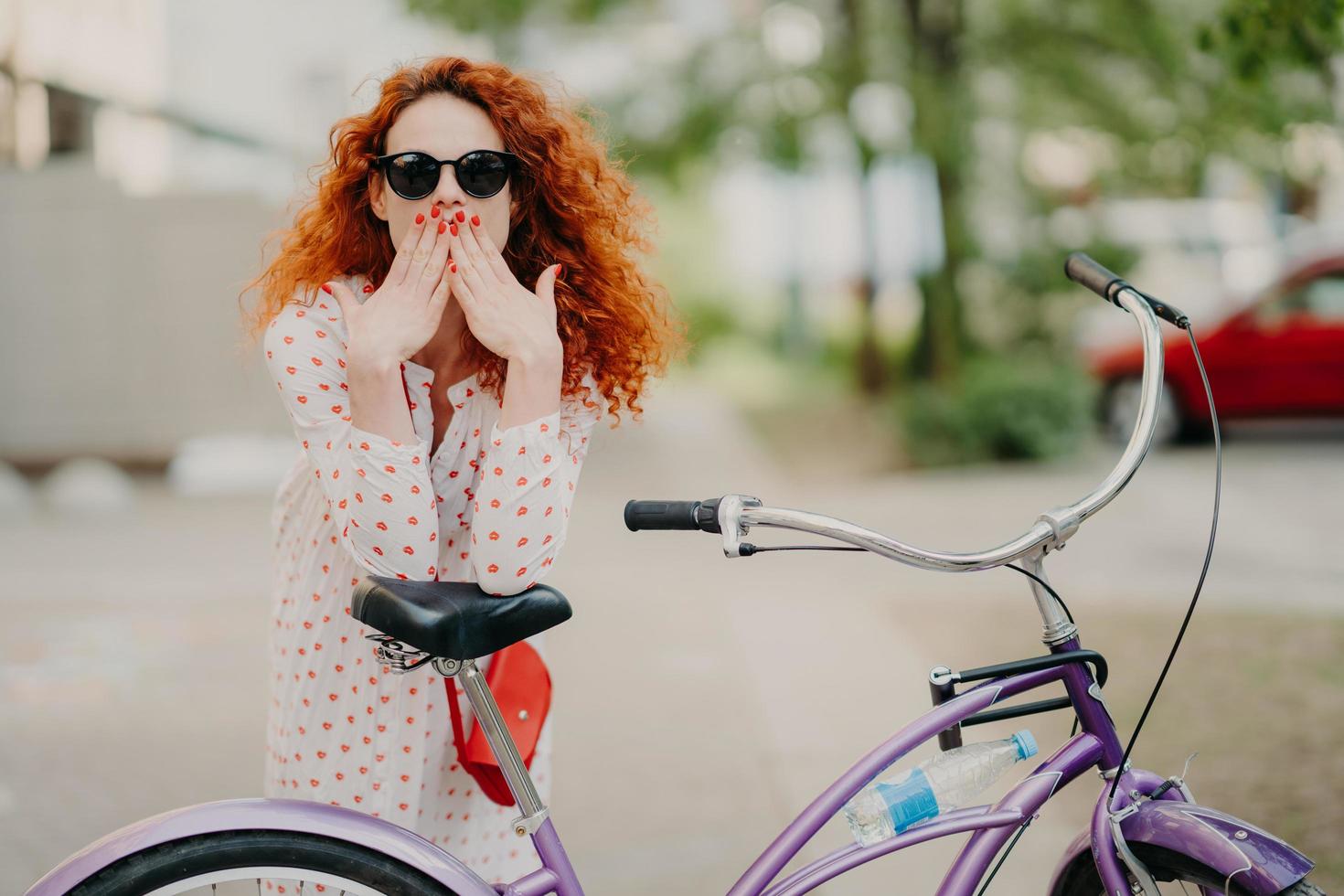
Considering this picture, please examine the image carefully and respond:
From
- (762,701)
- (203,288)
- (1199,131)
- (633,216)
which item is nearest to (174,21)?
(203,288)

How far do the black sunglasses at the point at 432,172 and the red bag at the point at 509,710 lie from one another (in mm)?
741

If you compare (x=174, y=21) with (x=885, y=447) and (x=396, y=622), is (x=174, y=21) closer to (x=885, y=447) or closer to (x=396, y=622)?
(x=885, y=447)

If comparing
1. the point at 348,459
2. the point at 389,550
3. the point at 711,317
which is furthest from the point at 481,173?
the point at 711,317

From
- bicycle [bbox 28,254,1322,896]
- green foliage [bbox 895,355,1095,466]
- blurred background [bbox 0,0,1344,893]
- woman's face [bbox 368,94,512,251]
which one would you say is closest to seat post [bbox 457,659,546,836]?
bicycle [bbox 28,254,1322,896]

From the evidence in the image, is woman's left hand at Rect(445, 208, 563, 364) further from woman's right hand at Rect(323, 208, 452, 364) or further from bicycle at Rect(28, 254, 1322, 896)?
bicycle at Rect(28, 254, 1322, 896)

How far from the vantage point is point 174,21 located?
14.1 m

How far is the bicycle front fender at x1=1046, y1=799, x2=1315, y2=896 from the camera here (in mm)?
1778

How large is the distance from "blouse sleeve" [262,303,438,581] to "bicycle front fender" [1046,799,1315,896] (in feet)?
3.68

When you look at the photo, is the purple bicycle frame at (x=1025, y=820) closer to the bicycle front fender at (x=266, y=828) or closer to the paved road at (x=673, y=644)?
the bicycle front fender at (x=266, y=828)

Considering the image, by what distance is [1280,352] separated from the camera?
10.7m

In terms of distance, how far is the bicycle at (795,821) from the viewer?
169cm

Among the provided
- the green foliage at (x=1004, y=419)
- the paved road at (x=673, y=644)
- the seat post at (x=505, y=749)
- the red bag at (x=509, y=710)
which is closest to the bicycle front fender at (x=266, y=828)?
the seat post at (x=505, y=749)

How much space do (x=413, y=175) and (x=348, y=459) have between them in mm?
443

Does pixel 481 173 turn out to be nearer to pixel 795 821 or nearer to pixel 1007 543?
pixel 1007 543
